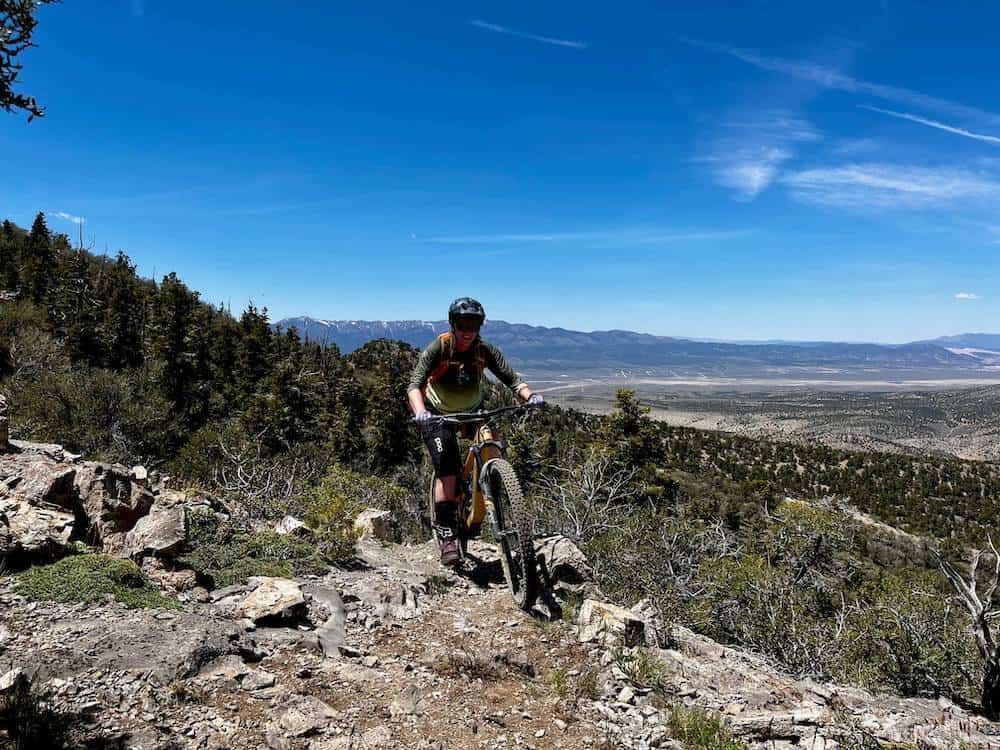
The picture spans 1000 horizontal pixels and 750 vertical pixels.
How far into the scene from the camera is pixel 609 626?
497cm

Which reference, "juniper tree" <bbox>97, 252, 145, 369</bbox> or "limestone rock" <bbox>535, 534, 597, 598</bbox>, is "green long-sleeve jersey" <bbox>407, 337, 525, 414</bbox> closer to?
"limestone rock" <bbox>535, 534, 597, 598</bbox>

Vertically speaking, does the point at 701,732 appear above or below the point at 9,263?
below

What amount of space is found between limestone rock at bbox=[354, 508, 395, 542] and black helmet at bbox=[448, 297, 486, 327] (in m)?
4.74

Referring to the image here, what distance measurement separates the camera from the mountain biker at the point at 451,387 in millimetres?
5699

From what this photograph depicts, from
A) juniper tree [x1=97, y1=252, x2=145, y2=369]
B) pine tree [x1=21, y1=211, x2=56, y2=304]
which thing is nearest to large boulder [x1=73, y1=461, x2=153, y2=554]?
juniper tree [x1=97, y1=252, x2=145, y2=369]

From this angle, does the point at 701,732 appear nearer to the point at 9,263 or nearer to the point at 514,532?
the point at 514,532

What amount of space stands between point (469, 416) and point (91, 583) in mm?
3514

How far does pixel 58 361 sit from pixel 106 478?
2851 centimetres

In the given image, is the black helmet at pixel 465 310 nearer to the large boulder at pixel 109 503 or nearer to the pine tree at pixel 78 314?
the large boulder at pixel 109 503

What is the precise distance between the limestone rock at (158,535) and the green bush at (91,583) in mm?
469

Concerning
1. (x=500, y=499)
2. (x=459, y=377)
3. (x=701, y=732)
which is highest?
(x=459, y=377)

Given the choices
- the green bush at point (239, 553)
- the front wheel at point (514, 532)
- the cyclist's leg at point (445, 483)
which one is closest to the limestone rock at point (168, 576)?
the green bush at point (239, 553)

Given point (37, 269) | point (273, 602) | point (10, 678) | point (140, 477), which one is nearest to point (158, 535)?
point (273, 602)

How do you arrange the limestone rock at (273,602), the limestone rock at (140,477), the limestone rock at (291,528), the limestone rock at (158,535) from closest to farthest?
1. the limestone rock at (273,602)
2. the limestone rock at (158,535)
3. the limestone rock at (140,477)
4. the limestone rock at (291,528)
